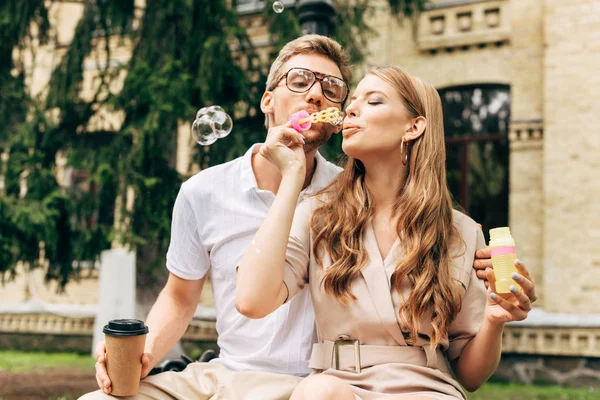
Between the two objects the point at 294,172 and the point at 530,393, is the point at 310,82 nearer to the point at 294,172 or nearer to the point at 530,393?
the point at 294,172

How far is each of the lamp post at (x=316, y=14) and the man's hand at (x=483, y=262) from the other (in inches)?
135

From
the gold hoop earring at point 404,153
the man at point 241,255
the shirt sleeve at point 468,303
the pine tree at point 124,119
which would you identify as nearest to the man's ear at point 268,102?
the man at point 241,255

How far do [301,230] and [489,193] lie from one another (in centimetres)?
867

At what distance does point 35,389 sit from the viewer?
8.38 metres

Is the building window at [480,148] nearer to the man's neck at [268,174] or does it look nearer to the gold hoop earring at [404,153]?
the man's neck at [268,174]

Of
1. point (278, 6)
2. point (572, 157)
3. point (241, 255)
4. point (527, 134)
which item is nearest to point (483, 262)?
point (241, 255)

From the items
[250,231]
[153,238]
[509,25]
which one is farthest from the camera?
[509,25]

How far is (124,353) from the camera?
2312 millimetres

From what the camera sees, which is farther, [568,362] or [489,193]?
[489,193]

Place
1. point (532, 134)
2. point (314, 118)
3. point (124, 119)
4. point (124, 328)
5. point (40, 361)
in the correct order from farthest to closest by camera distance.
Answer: point (40, 361) → point (532, 134) → point (124, 119) → point (314, 118) → point (124, 328)

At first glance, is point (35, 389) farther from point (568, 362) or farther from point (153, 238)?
point (568, 362)

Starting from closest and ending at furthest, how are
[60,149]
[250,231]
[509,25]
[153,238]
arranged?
[250,231] < [153,238] < [60,149] < [509,25]

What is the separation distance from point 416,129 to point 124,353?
1283 mm

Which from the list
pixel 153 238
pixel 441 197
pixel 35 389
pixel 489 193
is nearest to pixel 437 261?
pixel 441 197
